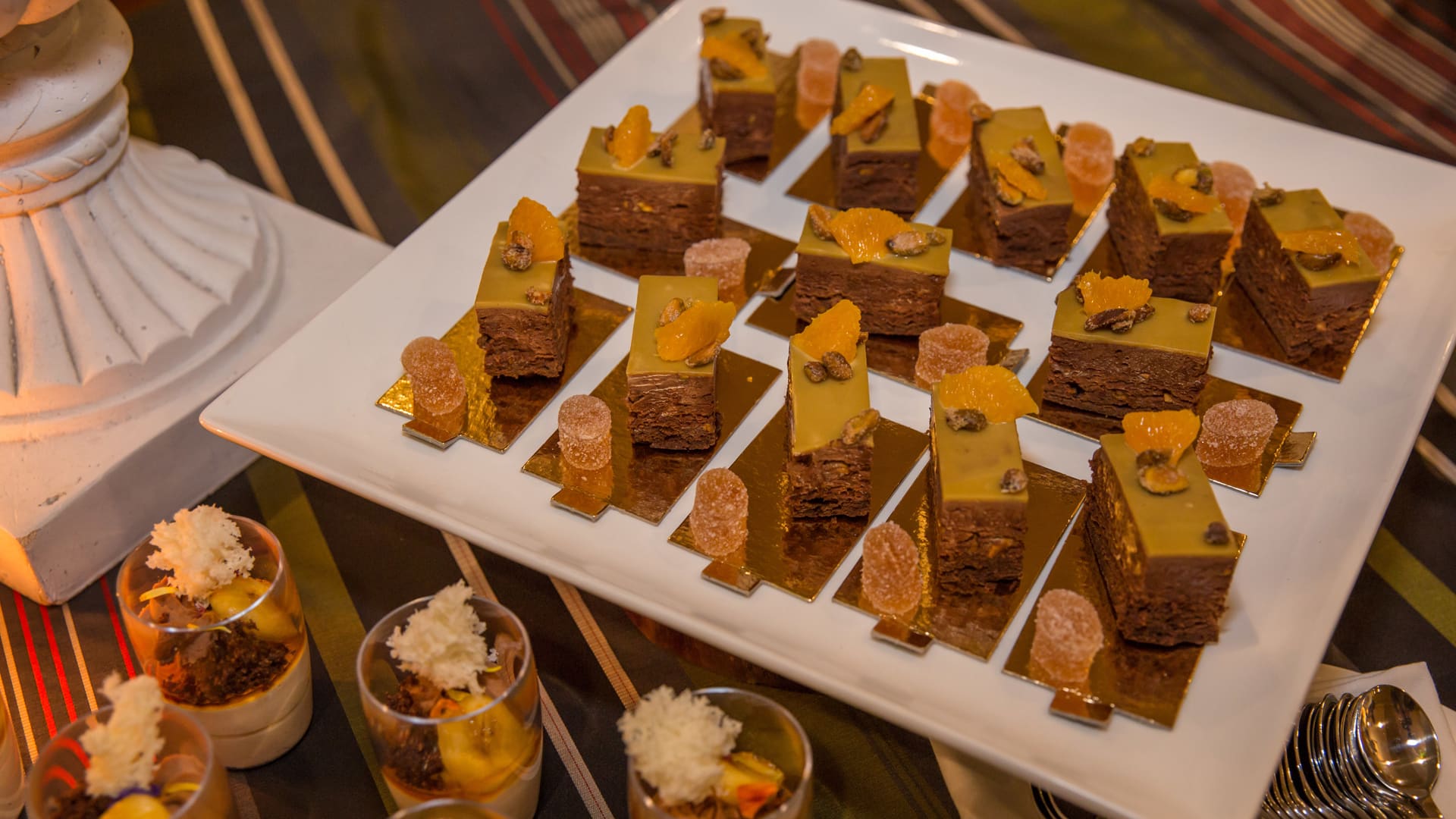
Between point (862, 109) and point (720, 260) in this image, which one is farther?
point (862, 109)

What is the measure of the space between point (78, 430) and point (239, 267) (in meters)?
0.57

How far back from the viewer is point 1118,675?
2391mm

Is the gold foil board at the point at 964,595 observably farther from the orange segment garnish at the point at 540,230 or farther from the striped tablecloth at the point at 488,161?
the orange segment garnish at the point at 540,230

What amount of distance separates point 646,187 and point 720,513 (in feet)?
3.55

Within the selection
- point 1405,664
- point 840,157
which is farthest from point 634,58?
point 1405,664

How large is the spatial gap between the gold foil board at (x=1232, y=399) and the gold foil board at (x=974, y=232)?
0.41 metres

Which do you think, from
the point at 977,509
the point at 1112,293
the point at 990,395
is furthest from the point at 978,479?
the point at 1112,293

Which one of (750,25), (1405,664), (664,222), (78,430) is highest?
(750,25)

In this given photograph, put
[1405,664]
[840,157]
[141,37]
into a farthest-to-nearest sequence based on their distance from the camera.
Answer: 1. [141,37]
2. [840,157]
3. [1405,664]

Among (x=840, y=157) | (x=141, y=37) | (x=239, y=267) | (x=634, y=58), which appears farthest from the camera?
(x=141, y=37)

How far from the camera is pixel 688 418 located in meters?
2.79

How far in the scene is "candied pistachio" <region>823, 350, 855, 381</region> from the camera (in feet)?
8.67

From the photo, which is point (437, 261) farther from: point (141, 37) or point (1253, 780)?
point (1253, 780)

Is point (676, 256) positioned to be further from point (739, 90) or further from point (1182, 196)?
point (1182, 196)
